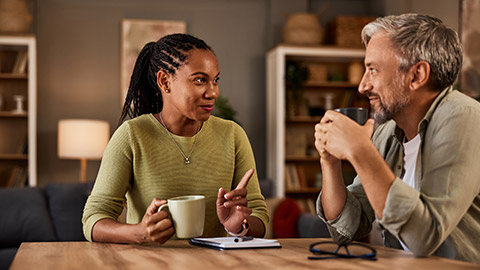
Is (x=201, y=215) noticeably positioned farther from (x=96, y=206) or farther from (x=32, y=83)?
(x=32, y=83)

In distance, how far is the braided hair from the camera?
1.71 meters

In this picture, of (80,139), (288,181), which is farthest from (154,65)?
(288,181)

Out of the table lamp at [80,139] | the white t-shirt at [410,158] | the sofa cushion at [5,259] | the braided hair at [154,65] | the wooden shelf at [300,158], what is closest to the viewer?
the white t-shirt at [410,158]

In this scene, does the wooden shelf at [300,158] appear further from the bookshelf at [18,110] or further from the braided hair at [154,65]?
the braided hair at [154,65]

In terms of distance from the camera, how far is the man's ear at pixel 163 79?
1.74 meters

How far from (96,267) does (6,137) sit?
495 centimetres

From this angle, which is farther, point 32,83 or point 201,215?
point 32,83

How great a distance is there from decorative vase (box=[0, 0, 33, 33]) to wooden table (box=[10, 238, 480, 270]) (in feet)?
14.6

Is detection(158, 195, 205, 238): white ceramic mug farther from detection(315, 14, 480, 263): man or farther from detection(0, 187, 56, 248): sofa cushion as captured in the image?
detection(0, 187, 56, 248): sofa cushion

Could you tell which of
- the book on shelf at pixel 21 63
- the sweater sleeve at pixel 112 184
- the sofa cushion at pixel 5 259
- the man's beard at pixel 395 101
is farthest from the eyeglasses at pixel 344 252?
the book on shelf at pixel 21 63

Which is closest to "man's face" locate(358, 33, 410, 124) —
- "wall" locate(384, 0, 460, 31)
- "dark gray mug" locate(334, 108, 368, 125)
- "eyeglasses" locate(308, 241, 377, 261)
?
"dark gray mug" locate(334, 108, 368, 125)

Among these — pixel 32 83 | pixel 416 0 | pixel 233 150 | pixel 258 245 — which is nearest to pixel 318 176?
pixel 416 0

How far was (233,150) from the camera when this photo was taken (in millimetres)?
1825

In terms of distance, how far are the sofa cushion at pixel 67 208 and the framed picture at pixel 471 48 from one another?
3081 millimetres
